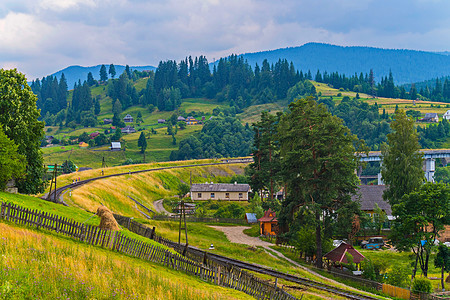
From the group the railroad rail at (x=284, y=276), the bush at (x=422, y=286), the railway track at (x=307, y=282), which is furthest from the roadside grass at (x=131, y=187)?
the bush at (x=422, y=286)

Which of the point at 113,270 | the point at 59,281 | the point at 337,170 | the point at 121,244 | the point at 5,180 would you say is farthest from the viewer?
the point at 337,170

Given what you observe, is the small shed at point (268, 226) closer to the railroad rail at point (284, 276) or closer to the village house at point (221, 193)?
the railroad rail at point (284, 276)

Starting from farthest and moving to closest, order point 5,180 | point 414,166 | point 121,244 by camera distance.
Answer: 1. point 414,166
2. point 5,180
3. point 121,244

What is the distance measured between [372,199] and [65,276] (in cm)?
7716

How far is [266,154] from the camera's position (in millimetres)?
85375

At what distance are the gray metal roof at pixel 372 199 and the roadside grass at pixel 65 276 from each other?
69383 mm

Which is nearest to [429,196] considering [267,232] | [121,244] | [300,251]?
[300,251]

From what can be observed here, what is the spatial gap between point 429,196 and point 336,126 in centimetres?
1296

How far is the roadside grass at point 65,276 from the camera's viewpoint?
610 inches

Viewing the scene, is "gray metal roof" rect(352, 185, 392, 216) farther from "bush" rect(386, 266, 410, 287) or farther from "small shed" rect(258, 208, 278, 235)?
"bush" rect(386, 266, 410, 287)

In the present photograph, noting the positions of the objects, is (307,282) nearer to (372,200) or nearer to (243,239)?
(243,239)

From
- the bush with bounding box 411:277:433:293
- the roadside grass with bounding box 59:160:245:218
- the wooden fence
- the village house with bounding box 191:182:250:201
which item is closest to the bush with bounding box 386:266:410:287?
the bush with bounding box 411:277:433:293

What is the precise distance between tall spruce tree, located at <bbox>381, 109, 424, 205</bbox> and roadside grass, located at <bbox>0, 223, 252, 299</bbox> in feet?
186

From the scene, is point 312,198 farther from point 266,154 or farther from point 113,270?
point 113,270
